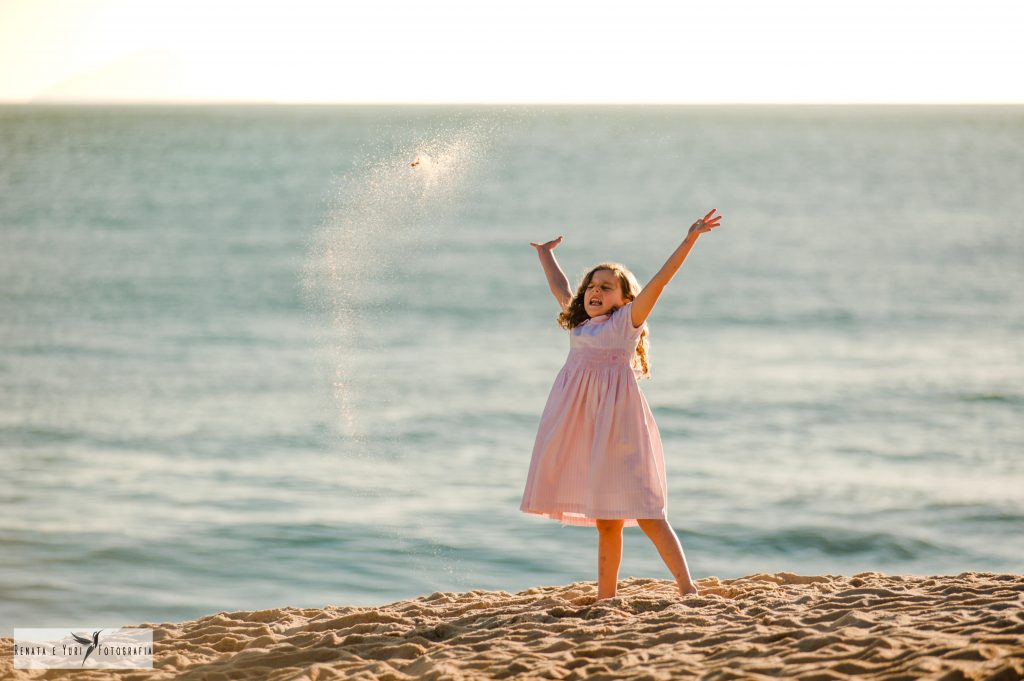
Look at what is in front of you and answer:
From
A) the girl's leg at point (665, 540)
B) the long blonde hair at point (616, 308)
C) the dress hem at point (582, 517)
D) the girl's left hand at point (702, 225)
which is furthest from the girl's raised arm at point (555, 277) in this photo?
the girl's leg at point (665, 540)

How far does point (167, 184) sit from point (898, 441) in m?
42.3

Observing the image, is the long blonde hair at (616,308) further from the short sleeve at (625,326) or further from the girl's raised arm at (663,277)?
the girl's raised arm at (663,277)

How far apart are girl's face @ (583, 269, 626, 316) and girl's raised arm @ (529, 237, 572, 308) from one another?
0.21 m

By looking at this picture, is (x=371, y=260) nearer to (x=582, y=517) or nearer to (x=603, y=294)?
(x=603, y=294)

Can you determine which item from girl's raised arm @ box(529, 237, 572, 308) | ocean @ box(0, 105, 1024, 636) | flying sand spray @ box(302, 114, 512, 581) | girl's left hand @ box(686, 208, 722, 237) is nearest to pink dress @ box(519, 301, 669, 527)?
girl's raised arm @ box(529, 237, 572, 308)

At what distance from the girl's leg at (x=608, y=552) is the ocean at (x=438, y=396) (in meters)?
2.44

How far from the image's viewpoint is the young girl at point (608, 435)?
5676 millimetres

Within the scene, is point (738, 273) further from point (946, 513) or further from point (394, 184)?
point (394, 184)

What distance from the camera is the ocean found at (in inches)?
375

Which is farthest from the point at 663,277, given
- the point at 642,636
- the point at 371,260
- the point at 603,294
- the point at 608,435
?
the point at 371,260

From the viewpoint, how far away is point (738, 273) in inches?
1154

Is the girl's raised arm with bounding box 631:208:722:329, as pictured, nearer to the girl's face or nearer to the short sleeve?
the short sleeve

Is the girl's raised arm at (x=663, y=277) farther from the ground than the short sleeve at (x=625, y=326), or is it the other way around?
the girl's raised arm at (x=663, y=277)

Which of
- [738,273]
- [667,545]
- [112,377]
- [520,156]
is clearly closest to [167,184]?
[520,156]
